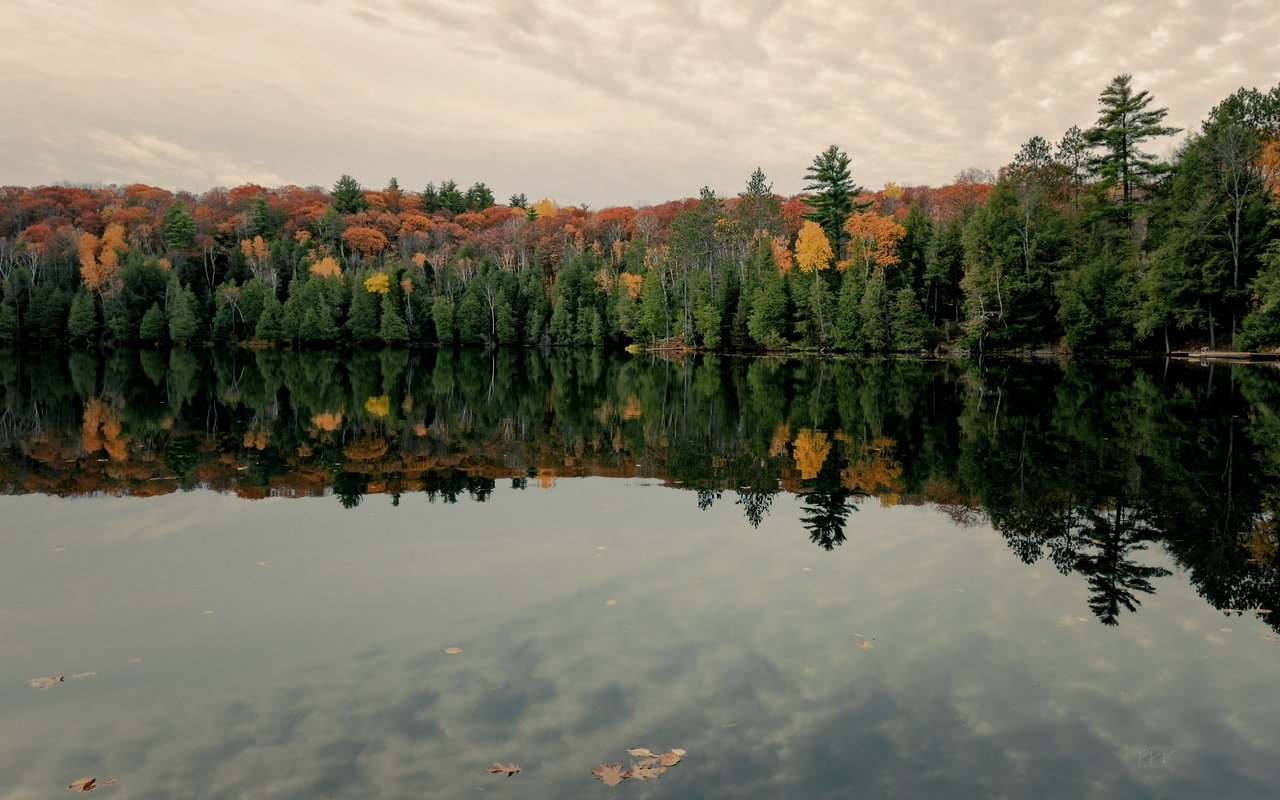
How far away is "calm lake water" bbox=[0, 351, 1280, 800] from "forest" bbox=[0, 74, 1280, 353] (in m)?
43.3

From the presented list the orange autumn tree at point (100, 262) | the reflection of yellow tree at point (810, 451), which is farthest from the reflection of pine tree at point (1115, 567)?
the orange autumn tree at point (100, 262)

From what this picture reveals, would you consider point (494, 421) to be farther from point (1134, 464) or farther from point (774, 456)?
point (1134, 464)

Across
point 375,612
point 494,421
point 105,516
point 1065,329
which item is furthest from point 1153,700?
point 1065,329

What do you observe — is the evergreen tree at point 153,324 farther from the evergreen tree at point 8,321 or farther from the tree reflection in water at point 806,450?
the tree reflection in water at point 806,450

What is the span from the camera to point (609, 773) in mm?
5660

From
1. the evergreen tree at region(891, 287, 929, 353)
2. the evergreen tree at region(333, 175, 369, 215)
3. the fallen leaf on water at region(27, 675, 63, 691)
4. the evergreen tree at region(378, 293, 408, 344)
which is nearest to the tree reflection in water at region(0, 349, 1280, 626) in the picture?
the fallen leaf on water at region(27, 675, 63, 691)

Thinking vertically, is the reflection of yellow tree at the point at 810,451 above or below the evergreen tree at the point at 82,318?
below

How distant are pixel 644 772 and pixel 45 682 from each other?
579cm

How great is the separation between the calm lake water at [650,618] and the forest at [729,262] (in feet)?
142

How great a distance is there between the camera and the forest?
53344 mm

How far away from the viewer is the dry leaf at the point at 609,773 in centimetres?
557

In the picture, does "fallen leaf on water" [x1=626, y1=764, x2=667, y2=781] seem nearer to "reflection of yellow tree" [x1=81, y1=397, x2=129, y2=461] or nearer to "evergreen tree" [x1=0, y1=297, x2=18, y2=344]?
"reflection of yellow tree" [x1=81, y1=397, x2=129, y2=461]

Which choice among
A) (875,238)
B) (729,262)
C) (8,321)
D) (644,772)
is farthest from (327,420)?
(8,321)

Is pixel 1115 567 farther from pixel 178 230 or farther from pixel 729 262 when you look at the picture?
pixel 178 230
